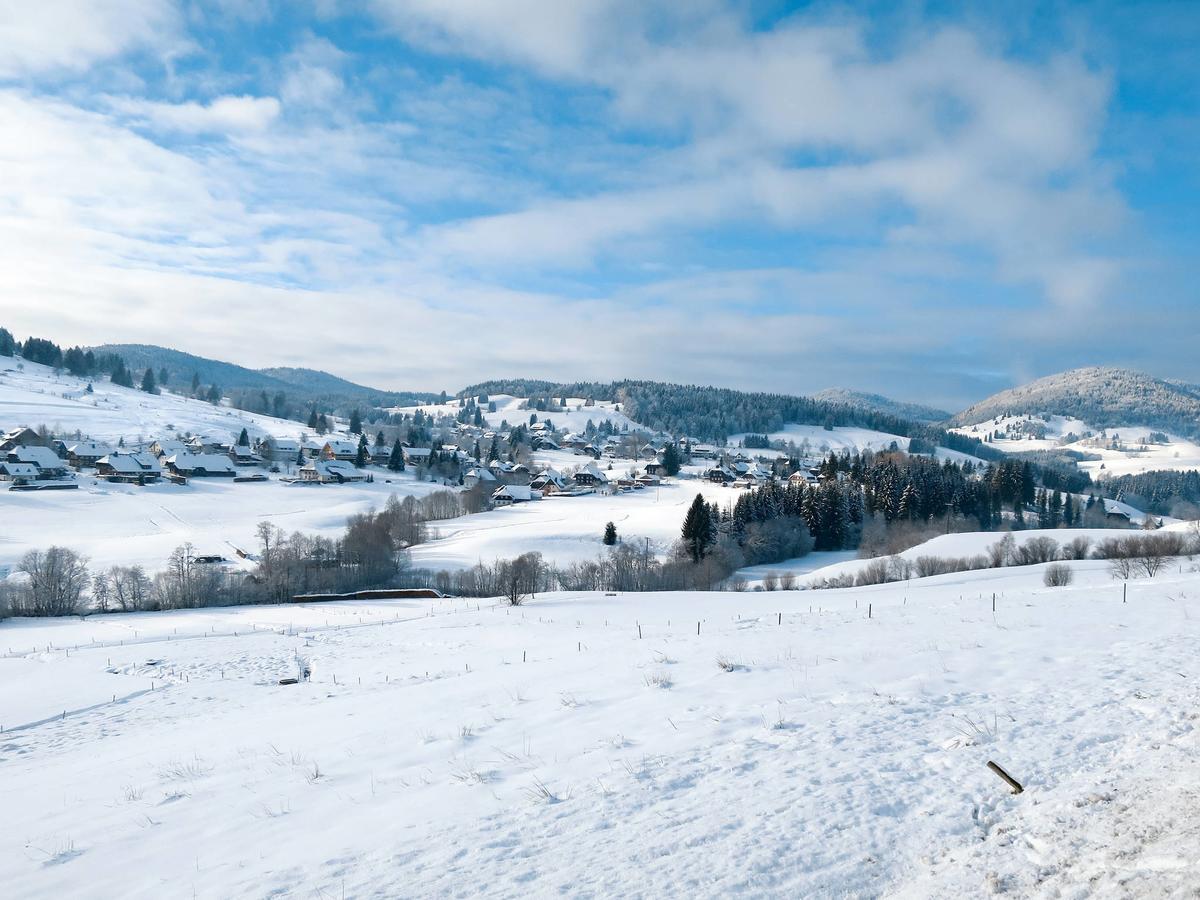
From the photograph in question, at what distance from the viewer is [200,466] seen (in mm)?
99625

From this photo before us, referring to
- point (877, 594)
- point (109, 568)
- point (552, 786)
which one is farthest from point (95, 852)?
point (109, 568)

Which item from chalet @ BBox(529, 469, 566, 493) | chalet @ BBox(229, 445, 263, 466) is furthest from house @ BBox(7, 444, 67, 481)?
chalet @ BBox(529, 469, 566, 493)

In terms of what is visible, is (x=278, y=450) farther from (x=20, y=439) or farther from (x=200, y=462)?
(x=20, y=439)

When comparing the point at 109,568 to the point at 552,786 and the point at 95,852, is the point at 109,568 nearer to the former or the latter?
the point at 95,852

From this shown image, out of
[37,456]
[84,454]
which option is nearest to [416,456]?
[84,454]

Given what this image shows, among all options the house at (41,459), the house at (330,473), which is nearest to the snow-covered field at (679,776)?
the house at (41,459)

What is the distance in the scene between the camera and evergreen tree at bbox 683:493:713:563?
64375mm

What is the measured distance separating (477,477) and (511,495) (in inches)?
702

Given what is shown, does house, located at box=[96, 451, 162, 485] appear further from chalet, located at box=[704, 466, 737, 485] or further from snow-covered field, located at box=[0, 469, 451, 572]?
chalet, located at box=[704, 466, 737, 485]

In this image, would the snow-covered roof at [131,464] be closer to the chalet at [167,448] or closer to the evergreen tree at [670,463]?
the chalet at [167,448]

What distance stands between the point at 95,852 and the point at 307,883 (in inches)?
141

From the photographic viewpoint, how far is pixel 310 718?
46.1 ft

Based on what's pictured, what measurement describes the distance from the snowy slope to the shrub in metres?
135

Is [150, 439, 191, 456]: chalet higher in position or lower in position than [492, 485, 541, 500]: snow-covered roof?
higher
